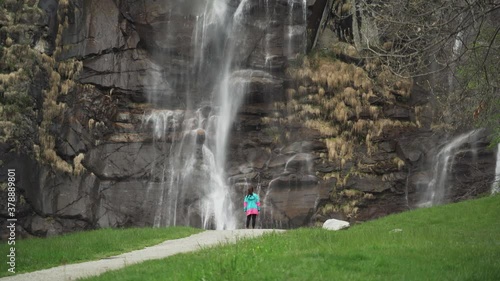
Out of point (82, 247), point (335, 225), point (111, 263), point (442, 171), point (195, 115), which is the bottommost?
point (111, 263)

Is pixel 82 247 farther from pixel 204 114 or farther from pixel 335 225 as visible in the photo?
pixel 204 114

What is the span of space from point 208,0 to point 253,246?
20.9m

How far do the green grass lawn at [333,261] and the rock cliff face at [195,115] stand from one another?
38.7ft

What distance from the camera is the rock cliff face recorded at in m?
23.7

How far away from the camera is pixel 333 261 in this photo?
8.79m

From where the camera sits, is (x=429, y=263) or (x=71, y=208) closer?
(x=429, y=263)

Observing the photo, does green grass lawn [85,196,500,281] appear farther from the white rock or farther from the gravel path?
the white rock

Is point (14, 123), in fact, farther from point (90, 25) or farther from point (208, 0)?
point (208, 0)

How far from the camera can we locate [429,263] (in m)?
8.62

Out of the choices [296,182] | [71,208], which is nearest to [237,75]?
[296,182]

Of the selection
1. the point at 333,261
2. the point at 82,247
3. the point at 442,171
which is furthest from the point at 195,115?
the point at 333,261

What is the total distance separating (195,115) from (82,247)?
519 inches

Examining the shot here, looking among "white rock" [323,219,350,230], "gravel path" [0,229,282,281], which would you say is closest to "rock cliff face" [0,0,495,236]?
"white rock" [323,219,350,230]

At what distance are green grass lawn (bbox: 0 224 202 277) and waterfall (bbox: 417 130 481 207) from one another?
1176 cm
